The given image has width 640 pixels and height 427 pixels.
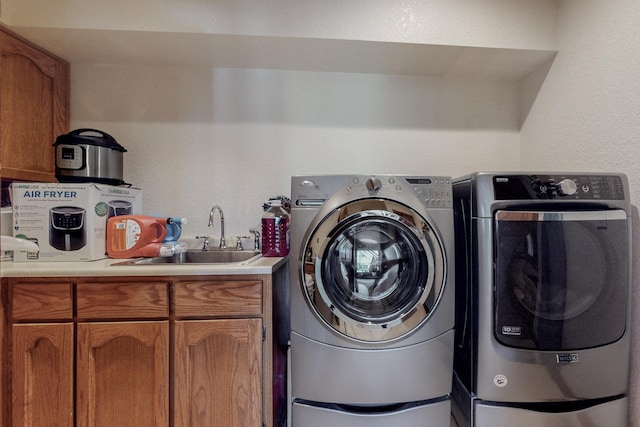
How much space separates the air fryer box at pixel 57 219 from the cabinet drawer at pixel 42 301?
26cm

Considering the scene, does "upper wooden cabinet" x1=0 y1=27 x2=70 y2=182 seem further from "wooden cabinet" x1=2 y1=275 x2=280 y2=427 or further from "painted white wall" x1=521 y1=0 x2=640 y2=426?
"painted white wall" x1=521 y1=0 x2=640 y2=426

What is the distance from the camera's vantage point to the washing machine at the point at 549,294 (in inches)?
45.9

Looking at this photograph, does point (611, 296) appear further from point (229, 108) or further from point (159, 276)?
point (229, 108)

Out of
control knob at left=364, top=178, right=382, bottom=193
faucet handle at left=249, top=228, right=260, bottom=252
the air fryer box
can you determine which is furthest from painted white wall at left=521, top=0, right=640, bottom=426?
the air fryer box

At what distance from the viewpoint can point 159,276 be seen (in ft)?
4.02

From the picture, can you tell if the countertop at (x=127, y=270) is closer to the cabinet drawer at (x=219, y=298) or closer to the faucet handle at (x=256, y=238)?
the cabinet drawer at (x=219, y=298)

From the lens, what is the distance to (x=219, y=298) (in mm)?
1244

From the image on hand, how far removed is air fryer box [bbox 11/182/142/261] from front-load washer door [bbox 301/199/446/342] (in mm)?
1068

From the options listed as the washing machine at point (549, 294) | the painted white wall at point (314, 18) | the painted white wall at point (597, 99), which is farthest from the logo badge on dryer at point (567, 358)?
the painted white wall at point (314, 18)

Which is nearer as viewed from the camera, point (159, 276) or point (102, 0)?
point (159, 276)

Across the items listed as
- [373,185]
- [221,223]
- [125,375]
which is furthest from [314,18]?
[125,375]

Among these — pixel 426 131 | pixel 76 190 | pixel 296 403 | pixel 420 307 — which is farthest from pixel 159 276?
pixel 426 131

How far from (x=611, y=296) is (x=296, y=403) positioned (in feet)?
4.33

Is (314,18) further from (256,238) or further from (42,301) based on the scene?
(42,301)
